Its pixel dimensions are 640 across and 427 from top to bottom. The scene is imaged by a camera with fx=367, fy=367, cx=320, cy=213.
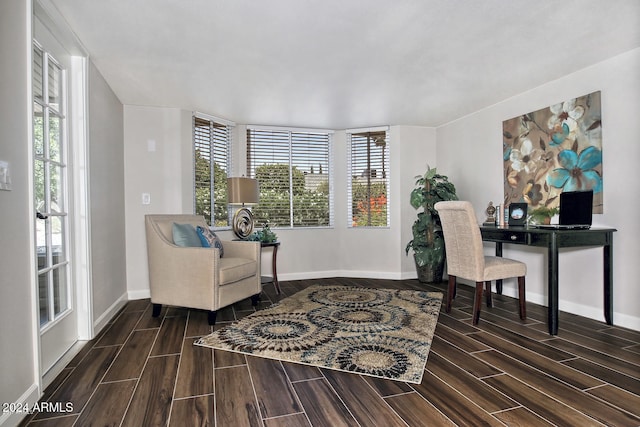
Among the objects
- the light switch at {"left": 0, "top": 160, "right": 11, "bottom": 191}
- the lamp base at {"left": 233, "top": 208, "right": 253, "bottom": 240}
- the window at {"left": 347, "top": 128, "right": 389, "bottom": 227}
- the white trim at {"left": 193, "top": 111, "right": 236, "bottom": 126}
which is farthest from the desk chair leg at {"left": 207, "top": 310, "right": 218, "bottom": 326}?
the window at {"left": 347, "top": 128, "right": 389, "bottom": 227}

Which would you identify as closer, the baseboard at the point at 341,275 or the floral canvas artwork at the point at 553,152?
the floral canvas artwork at the point at 553,152

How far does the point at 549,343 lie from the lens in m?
2.49

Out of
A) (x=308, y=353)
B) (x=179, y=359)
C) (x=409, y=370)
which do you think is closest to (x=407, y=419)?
(x=409, y=370)

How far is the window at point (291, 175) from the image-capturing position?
193 inches

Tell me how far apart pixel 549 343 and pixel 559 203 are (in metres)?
1.36

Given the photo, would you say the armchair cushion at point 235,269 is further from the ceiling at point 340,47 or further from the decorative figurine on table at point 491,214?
the decorative figurine on table at point 491,214

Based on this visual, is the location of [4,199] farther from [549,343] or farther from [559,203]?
[559,203]

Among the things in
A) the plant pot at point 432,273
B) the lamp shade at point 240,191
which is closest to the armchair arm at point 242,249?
the lamp shade at point 240,191

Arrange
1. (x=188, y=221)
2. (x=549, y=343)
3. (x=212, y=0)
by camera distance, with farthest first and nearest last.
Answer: (x=188, y=221) → (x=549, y=343) → (x=212, y=0)

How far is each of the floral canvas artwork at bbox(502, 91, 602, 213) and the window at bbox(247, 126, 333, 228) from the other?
2325 mm

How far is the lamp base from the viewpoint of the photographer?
13.7ft

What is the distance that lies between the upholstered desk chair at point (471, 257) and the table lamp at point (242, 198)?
6.56 ft

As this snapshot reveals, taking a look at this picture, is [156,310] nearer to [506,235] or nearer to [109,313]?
[109,313]

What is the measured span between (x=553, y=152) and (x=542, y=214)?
0.58m
